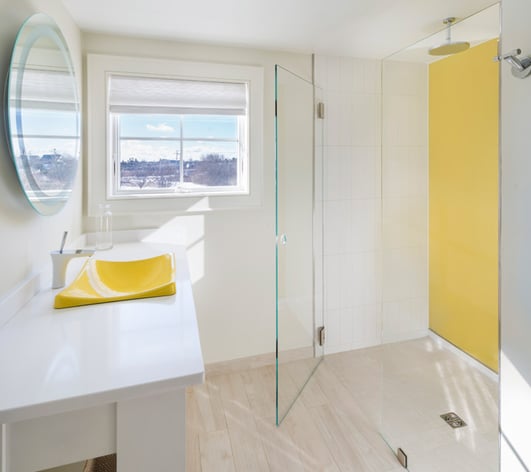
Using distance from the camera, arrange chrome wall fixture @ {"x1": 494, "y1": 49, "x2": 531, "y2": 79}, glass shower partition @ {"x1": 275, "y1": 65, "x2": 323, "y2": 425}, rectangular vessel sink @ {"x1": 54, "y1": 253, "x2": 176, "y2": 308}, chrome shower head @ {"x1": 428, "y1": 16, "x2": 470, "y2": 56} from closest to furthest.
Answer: chrome wall fixture @ {"x1": 494, "y1": 49, "x2": 531, "y2": 79}, rectangular vessel sink @ {"x1": 54, "y1": 253, "x2": 176, "y2": 308}, chrome shower head @ {"x1": 428, "y1": 16, "x2": 470, "y2": 56}, glass shower partition @ {"x1": 275, "y1": 65, "x2": 323, "y2": 425}

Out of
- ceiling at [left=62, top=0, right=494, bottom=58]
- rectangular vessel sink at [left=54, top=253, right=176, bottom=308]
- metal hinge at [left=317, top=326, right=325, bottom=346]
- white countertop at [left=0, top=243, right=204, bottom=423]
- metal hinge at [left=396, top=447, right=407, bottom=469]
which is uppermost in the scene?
ceiling at [left=62, top=0, right=494, bottom=58]

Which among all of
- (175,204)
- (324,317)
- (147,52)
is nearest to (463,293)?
(324,317)

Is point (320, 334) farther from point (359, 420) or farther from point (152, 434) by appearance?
point (152, 434)

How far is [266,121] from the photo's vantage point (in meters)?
2.59

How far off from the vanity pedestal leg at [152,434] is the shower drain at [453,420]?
146 centimetres

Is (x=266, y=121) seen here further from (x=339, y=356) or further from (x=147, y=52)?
(x=339, y=356)

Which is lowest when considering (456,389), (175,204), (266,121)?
(456,389)

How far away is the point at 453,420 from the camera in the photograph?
1.78 meters

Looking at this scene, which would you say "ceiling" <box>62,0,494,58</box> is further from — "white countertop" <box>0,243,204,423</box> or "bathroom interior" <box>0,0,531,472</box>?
"white countertop" <box>0,243,204,423</box>

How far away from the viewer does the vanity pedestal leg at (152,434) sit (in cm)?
85

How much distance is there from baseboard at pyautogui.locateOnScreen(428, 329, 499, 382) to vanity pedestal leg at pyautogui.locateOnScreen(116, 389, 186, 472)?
1.29 metres

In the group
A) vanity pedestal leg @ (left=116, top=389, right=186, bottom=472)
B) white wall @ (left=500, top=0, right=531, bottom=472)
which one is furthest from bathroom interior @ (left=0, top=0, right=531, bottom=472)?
vanity pedestal leg @ (left=116, top=389, right=186, bottom=472)

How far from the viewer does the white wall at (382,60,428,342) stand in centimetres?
220

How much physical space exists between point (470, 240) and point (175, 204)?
1.75 meters
